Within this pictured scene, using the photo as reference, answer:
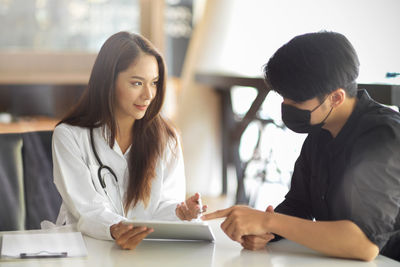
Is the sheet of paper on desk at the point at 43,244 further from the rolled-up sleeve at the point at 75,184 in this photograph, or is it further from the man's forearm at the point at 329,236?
the man's forearm at the point at 329,236

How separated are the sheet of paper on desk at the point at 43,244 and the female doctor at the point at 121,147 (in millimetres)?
115

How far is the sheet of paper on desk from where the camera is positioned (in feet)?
3.98

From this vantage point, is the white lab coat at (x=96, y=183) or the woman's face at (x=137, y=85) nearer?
the white lab coat at (x=96, y=183)

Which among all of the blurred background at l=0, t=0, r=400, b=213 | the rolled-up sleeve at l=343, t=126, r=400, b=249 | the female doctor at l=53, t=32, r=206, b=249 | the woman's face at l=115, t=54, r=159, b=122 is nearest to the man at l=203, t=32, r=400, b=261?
the rolled-up sleeve at l=343, t=126, r=400, b=249

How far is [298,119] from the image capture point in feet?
4.35

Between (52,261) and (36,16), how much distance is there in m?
4.07

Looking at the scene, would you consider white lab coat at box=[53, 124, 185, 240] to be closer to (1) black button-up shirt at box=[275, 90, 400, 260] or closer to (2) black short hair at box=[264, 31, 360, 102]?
(1) black button-up shirt at box=[275, 90, 400, 260]

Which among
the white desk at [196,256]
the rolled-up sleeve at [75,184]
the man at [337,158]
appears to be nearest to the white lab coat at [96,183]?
the rolled-up sleeve at [75,184]

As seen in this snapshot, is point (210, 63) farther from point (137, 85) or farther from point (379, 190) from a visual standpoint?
point (379, 190)

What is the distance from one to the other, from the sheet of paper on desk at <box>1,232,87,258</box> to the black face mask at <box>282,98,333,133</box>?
1.74ft

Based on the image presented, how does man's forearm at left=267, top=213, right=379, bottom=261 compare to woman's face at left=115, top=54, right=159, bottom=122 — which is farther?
woman's face at left=115, top=54, right=159, bottom=122

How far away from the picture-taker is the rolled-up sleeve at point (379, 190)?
3.84 ft

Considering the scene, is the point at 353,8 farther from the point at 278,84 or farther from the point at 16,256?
the point at 16,256

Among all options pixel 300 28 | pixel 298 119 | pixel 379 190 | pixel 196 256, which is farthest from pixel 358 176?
pixel 300 28
